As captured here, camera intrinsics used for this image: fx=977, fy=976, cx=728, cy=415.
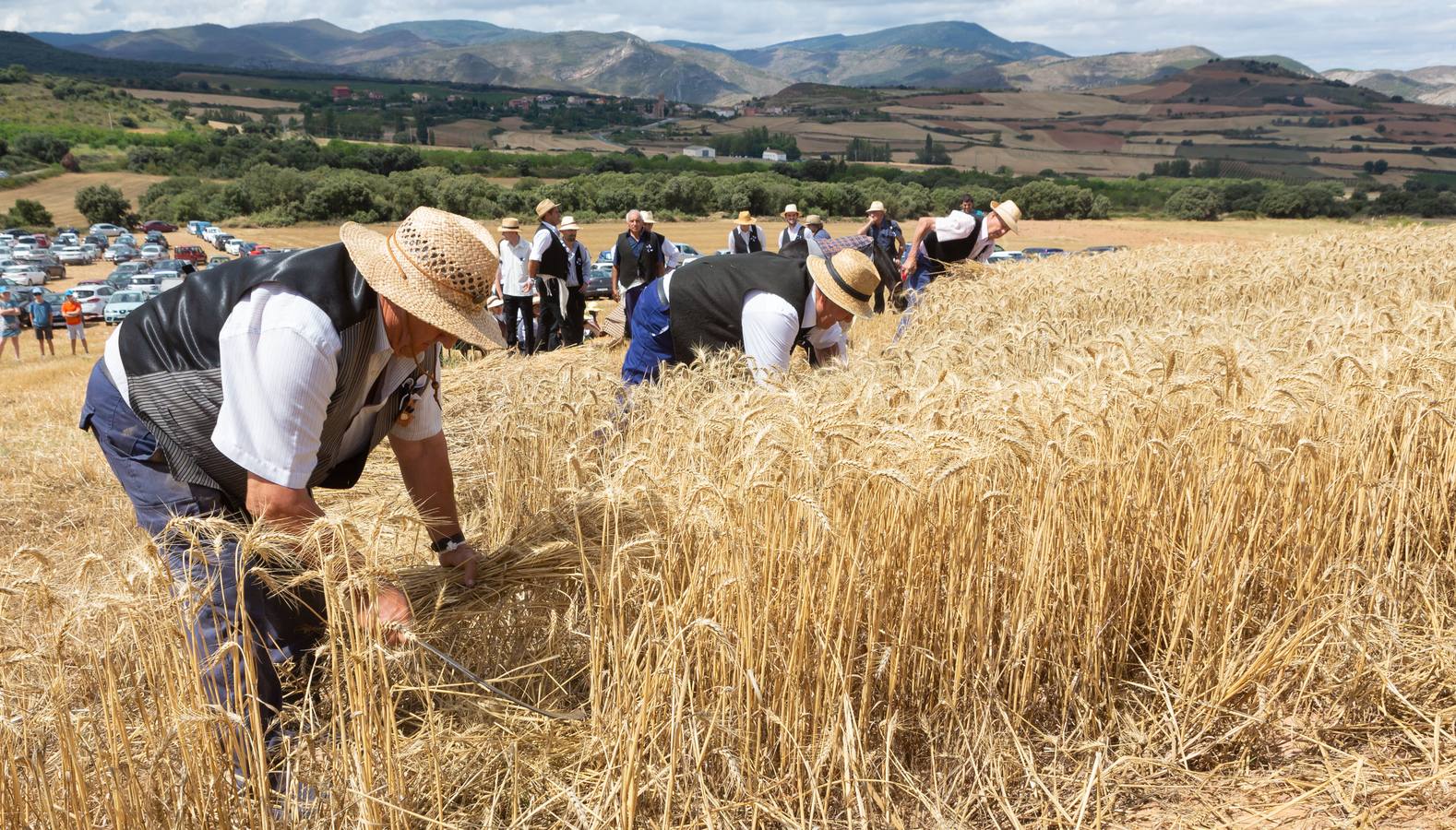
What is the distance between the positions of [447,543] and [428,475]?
21 cm

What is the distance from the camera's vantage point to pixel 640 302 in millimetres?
5023

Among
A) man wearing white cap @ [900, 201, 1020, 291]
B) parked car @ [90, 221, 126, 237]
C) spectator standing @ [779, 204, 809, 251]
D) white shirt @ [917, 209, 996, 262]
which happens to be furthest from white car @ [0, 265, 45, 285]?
white shirt @ [917, 209, 996, 262]

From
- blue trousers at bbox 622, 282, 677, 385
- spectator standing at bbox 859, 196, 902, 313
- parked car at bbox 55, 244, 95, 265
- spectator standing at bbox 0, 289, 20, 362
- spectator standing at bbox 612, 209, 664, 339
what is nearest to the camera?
blue trousers at bbox 622, 282, 677, 385

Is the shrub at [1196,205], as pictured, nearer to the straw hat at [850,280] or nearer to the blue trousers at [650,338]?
the blue trousers at [650,338]

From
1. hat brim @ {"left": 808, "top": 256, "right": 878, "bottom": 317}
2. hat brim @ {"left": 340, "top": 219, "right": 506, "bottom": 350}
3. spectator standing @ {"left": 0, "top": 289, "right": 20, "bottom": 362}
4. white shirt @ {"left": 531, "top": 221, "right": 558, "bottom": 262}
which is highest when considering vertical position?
hat brim @ {"left": 340, "top": 219, "right": 506, "bottom": 350}

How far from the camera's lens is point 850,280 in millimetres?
4004

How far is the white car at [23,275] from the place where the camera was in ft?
142

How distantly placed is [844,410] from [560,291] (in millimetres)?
7931

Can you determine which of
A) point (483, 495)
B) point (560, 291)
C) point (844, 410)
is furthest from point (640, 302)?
point (560, 291)

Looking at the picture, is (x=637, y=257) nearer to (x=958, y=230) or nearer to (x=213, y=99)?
(x=958, y=230)

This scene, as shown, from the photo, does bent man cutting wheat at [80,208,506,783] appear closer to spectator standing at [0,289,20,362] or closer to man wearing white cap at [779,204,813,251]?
man wearing white cap at [779,204,813,251]

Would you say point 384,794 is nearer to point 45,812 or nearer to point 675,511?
point 45,812

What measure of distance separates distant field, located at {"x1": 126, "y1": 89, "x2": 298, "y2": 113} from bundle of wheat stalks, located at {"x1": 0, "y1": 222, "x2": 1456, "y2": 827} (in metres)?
160

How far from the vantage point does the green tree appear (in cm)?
7150
